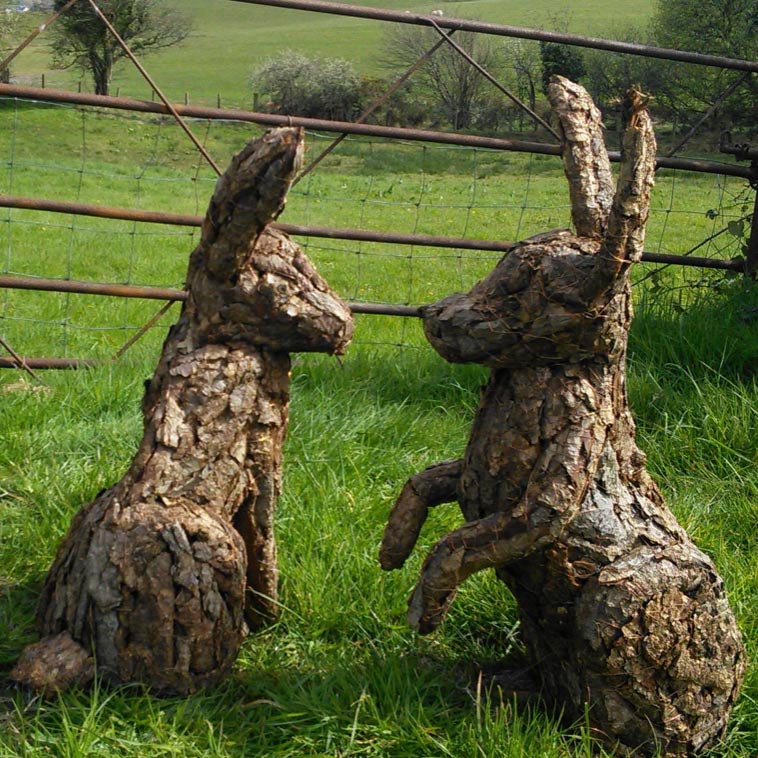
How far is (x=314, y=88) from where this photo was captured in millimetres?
22328

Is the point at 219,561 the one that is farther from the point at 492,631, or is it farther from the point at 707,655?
the point at 707,655

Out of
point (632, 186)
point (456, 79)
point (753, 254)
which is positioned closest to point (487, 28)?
point (753, 254)

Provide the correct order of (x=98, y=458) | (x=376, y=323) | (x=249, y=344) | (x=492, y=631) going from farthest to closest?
(x=376, y=323) → (x=98, y=458) → (x=492, y=631) → (x=249, y=344)

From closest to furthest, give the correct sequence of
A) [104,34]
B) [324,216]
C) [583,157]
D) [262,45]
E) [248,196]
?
1. [583,157]
2. [248,196]
3. [324,216]
4. [104,34]
5. [262,45]

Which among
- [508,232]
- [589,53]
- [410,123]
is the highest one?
[589,53]

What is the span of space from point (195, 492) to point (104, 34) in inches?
1022

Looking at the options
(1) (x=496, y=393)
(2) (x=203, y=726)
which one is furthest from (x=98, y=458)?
(1) (x=496, y=393)

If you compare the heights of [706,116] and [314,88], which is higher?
[706,116]

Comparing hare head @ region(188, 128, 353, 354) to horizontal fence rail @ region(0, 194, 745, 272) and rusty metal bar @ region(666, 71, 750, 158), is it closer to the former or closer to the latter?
horizontal fence rail @ region(0, 194, 745, 272)

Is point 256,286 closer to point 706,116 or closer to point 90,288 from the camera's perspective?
point 90,288

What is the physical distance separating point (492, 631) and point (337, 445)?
1.17 meters

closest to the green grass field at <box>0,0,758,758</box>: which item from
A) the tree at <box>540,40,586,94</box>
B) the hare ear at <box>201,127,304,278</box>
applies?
the hare ear at <box>201,127,304,278</box>

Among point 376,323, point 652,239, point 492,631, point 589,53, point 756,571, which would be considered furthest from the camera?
point 589,53

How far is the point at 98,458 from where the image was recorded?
372cm
